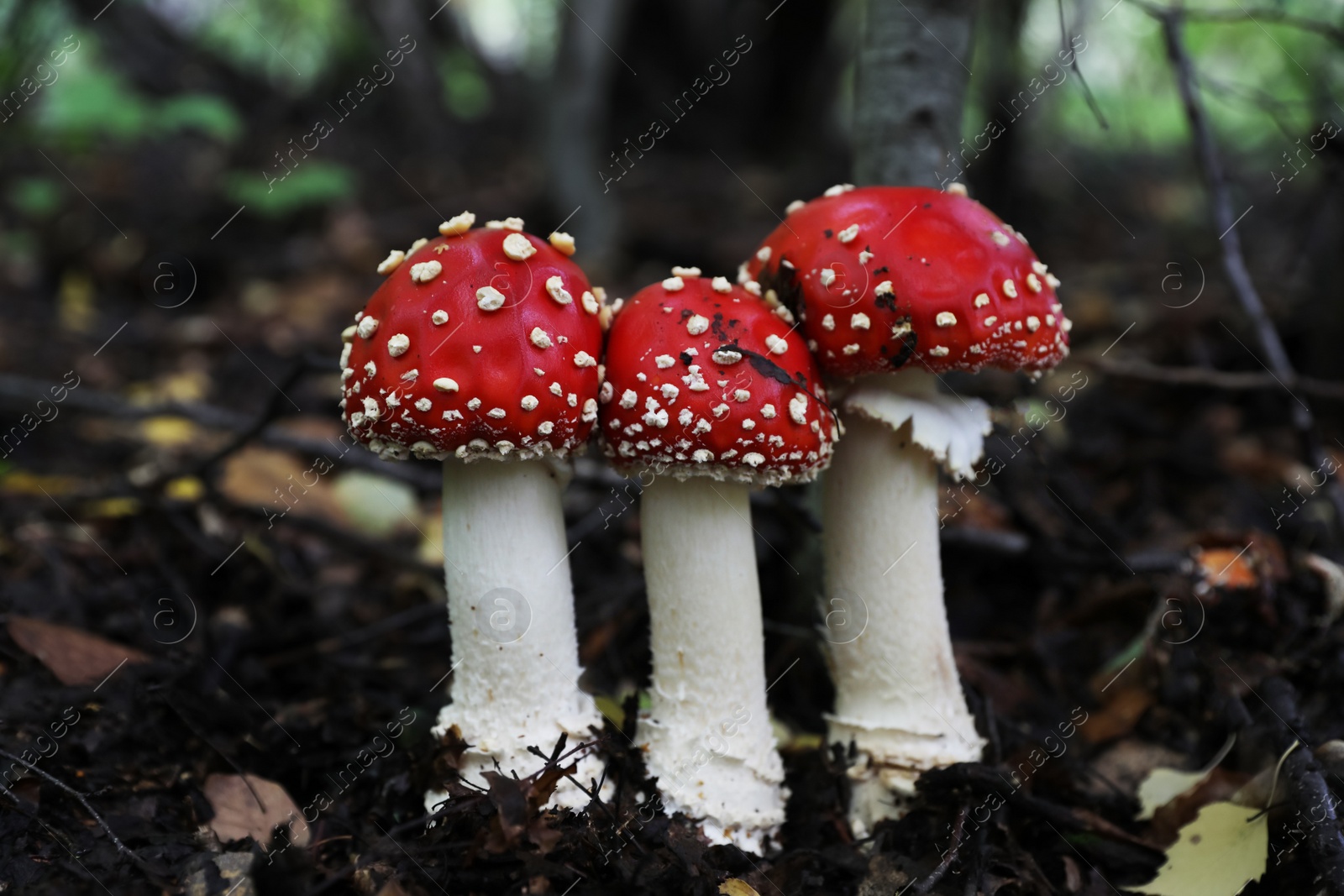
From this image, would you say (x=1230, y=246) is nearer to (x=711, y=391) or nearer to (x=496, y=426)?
(x=711, y=391)

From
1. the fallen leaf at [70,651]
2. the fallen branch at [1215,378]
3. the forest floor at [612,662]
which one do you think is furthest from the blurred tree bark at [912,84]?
the fallen leaf at [70,651]

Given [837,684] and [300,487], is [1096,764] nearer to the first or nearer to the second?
[837,684]

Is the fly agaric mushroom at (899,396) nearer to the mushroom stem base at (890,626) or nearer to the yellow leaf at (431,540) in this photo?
the mushroom stem base at (890,626)

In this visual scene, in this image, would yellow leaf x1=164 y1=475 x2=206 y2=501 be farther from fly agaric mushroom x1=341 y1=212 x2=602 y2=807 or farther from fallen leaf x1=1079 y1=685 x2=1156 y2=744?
fallen leaf x1=1079 y1=685 x2=1156 y2=744

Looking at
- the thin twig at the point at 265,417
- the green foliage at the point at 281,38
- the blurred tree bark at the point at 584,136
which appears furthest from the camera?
the green foliage at the point at 281,38

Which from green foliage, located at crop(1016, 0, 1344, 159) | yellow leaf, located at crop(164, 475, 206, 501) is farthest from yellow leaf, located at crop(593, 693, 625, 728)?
green foliage, located at crop(1016, 0, 1344, 159)
